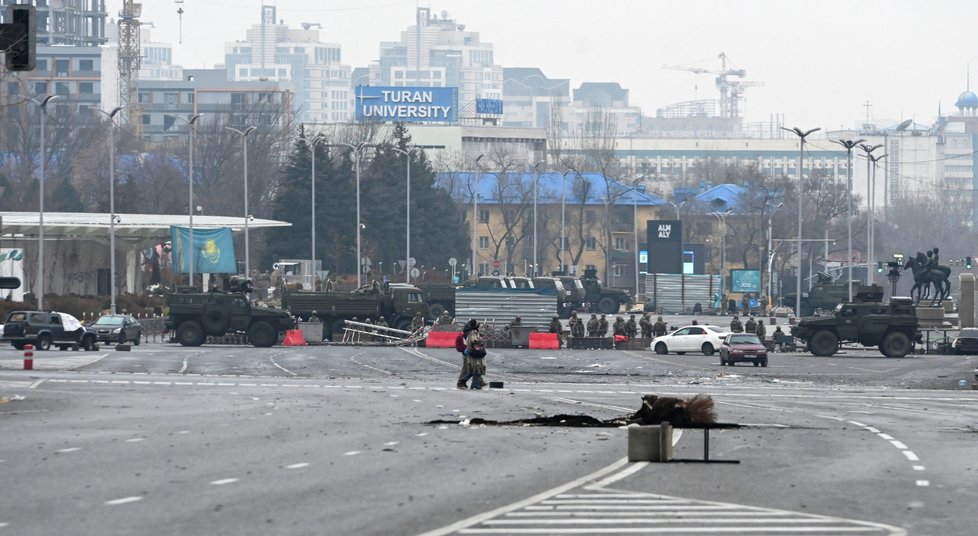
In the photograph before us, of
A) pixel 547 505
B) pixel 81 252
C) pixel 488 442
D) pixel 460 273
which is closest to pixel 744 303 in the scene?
pixel 460 273

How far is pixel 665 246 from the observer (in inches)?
4136

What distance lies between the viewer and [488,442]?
22.7 metres

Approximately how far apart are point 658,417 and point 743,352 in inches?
1030

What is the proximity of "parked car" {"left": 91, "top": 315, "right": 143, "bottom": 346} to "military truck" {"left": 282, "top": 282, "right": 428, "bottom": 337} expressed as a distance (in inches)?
266

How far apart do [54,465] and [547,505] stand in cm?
640

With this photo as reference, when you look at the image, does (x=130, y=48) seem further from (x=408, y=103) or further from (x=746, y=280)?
(x=746, y=280)

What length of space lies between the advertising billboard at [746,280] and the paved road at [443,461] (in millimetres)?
67002

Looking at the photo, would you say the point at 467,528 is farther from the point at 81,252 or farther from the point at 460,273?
the point at 460,273

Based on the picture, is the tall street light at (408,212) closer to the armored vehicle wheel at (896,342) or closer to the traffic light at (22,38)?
the armored vehicle wheel at (896,342)

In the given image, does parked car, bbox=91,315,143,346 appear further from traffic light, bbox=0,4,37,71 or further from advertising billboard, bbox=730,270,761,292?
advertising billboard, bbox=730,270,761,292

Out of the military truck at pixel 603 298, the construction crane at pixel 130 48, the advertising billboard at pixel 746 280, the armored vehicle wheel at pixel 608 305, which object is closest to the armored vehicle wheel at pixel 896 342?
the military truck at pixel 603 298

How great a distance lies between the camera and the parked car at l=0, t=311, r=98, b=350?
54.0 m

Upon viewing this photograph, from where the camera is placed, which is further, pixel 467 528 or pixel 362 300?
pixel 362 300

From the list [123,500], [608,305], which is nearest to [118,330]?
[608,305]
